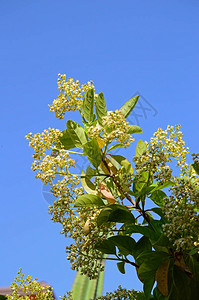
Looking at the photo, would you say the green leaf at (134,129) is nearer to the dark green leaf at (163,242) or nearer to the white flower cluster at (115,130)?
the white flower cluster at (115,130)

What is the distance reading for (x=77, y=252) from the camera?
927mm

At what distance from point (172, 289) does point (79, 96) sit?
1.81 ft

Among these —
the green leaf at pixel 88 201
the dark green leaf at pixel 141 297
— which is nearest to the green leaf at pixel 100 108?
the green leaf at pixel 88 201

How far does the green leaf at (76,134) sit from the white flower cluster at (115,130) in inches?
2.5

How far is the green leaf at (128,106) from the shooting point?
1049 millimetres

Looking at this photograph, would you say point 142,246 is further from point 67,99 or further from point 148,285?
point 67,99

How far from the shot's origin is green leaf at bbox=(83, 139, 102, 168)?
0.94 metres

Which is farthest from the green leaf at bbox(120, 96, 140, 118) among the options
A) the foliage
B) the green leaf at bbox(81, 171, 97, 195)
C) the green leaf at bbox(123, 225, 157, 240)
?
the green leaf at bbox(123, 225, 157, 240)

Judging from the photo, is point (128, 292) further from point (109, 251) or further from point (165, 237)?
point (165, 237)

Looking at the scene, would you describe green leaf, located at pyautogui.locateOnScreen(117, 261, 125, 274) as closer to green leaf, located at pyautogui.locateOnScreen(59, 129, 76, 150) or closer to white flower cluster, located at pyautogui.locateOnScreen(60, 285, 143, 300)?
white flower cluster, located at pyautogui.locateOnScreen(60, 285, 143, 300)

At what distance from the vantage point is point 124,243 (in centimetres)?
96

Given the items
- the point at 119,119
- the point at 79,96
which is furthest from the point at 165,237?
the point at 79,96

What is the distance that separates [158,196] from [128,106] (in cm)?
26

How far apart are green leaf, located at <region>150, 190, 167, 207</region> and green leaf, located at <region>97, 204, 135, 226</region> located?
0.09 meters
